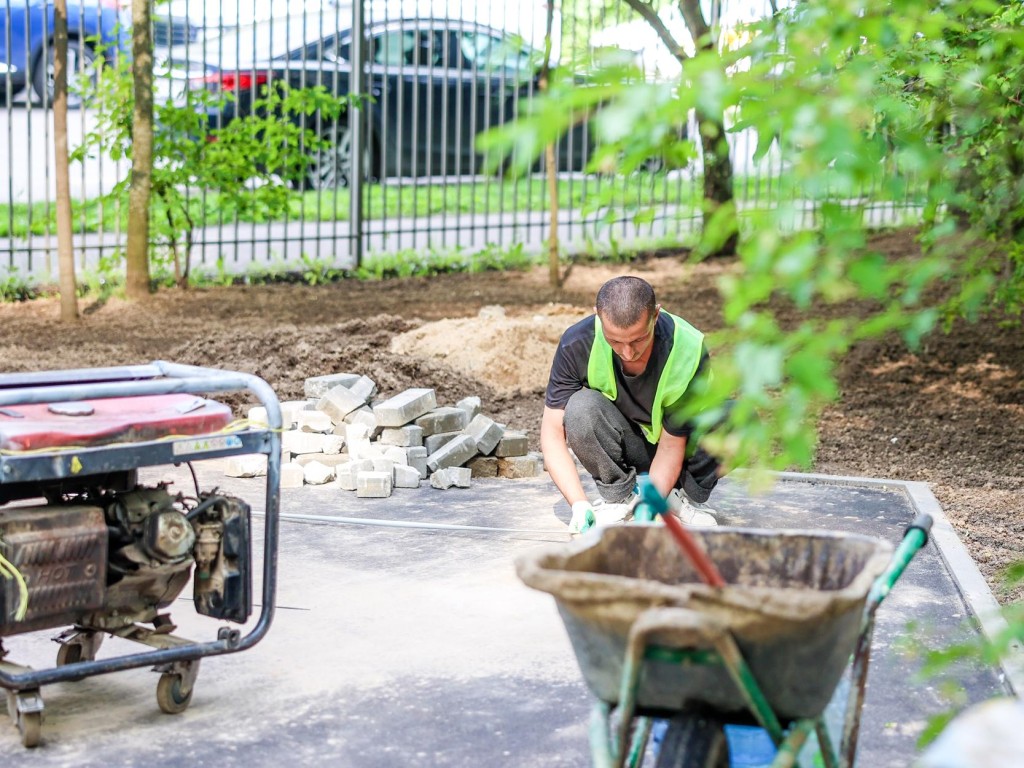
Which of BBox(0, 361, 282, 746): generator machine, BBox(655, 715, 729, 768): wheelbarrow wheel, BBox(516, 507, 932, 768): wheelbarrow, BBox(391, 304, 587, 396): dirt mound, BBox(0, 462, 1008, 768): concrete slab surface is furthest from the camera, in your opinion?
BBox(391, 304, 587, 396): dirt mound

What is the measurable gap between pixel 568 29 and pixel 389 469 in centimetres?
850

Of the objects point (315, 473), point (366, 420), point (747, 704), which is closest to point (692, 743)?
point (747, 704)

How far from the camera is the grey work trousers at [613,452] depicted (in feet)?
17.6

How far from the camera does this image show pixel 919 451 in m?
7.16

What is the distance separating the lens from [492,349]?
846cm

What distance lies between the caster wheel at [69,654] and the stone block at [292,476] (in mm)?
2294

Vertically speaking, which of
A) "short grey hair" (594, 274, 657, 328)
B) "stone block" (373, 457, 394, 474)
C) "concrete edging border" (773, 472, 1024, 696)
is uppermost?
"short grey hair" (594, 274, 657, 328)

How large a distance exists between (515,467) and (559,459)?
1.41 meters

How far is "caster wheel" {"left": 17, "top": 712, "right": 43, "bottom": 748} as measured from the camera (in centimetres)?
337

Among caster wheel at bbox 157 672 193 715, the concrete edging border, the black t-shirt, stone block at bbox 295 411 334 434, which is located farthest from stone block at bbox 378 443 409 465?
caster wheel at bbox 157 672 193 715

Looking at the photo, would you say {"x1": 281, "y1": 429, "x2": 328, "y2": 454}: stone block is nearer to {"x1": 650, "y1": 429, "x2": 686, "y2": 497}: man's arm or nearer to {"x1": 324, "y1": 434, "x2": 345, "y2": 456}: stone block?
{"x1": 324, "y1": 434, "x2": 345, "y2": 456}: stone block

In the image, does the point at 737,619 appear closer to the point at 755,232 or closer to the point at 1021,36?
the point at 755,232

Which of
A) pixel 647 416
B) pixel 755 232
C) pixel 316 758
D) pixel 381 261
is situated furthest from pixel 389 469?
pixel 381 261

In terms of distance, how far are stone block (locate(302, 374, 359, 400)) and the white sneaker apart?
218 cm
